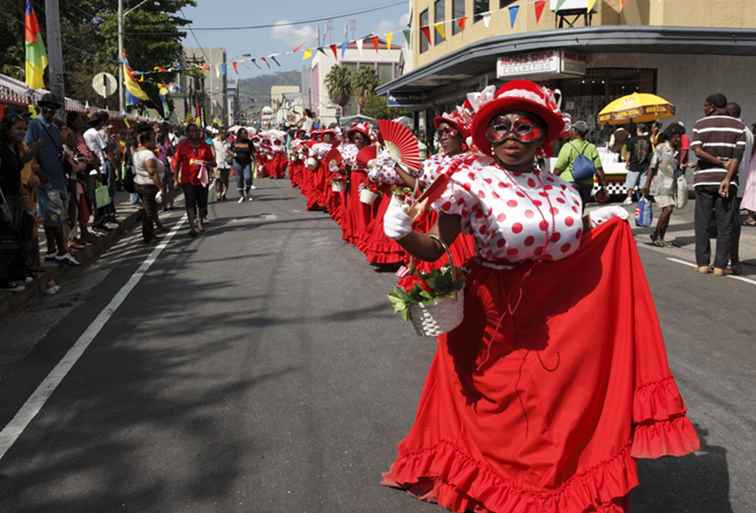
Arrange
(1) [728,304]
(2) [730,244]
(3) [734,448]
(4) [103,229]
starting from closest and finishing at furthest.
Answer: (3) [734,448] → (1) [728,304] → (2) [730,244] → (4) [103,229]

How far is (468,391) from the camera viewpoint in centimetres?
311

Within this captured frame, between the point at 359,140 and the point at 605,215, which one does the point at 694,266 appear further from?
the point at 605,215

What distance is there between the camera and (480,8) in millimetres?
26531

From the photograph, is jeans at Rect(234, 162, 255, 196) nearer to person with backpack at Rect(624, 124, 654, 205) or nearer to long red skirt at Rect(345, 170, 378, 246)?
long red skirt at Rect(345, 170, 378, 246)

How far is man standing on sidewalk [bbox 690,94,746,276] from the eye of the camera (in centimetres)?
823

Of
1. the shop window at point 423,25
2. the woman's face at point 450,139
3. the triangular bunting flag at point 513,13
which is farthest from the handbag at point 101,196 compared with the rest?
the shop window at point 423,25

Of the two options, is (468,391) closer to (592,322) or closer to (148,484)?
(592,322)

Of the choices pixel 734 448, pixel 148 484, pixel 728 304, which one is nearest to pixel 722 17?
pixel 728 304

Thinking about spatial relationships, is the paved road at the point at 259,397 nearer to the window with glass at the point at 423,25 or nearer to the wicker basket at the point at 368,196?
the wicker basket at the point at 368,196

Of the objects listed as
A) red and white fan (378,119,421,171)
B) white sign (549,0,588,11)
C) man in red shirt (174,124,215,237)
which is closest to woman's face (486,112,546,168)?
red and white fan (378,119,421,171)

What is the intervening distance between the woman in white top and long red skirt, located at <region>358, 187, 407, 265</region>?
4.05 m

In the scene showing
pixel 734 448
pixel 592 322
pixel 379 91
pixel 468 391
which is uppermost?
pixel 379 91

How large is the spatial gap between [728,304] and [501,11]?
61.3 ft

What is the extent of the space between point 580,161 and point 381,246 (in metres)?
2.82
